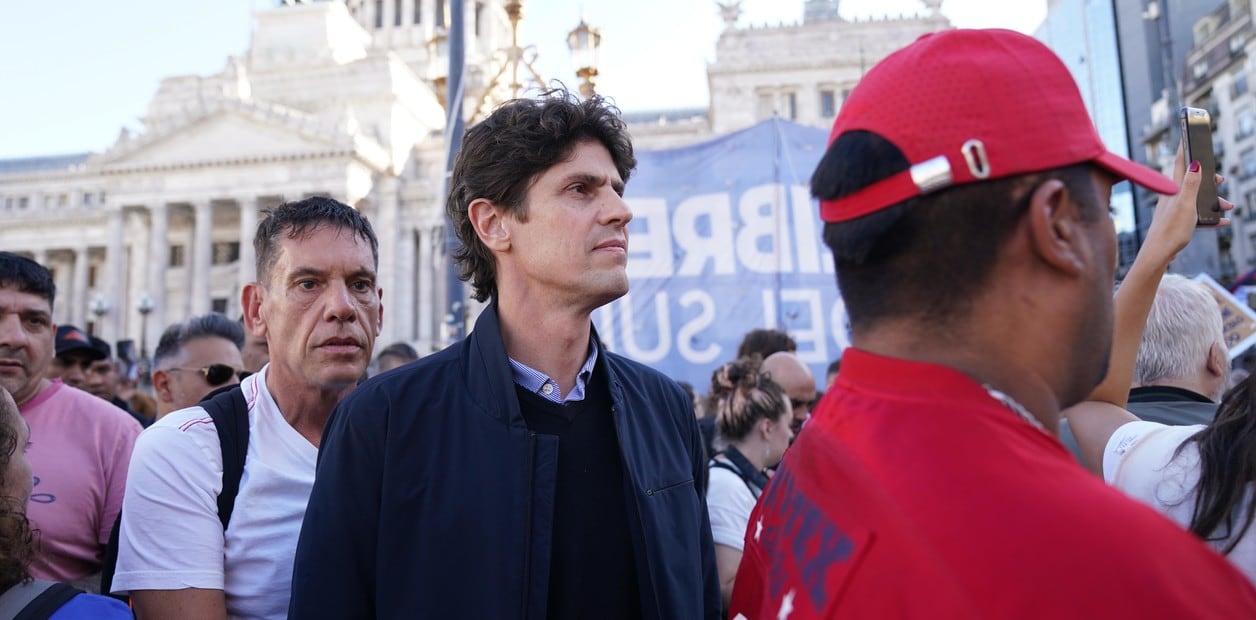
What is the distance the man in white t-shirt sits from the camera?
7.45ft

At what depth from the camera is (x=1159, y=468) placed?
6.86ft

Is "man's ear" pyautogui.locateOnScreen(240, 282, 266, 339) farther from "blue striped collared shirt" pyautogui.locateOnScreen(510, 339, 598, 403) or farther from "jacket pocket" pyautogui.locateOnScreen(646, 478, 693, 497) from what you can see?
"jacket pocket" pyautogui.locateOnScreen(646, 478, 693, 497)

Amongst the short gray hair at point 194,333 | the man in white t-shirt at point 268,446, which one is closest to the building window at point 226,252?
the short gray hair at point 194,333

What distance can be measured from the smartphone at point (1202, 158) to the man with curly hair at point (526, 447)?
1446 millimetres

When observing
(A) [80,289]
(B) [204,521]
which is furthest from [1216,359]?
(A) [80,289]

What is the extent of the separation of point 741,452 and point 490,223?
217 centimetres

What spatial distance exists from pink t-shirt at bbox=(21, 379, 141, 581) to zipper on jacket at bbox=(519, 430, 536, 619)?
187cm

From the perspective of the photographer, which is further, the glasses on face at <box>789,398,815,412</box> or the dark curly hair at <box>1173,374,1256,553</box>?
the glasses on face at <box>789,398,815,412</box>

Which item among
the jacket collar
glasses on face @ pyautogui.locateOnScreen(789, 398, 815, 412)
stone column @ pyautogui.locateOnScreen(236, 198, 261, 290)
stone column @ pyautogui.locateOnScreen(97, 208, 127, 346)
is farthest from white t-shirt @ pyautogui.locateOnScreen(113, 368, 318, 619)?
stone column @ pyautogui.locateOnScreen(97, 208, 127, 346)

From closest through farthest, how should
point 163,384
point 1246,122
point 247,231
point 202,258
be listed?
point 163,384
point 1246,122
point 247,231
point 202,258

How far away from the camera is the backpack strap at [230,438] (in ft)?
7.79

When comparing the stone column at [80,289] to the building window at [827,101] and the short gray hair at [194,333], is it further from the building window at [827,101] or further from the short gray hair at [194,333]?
the short gray hair at [194,333]

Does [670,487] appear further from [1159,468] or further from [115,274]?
[115,274]

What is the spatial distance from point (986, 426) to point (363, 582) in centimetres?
144
